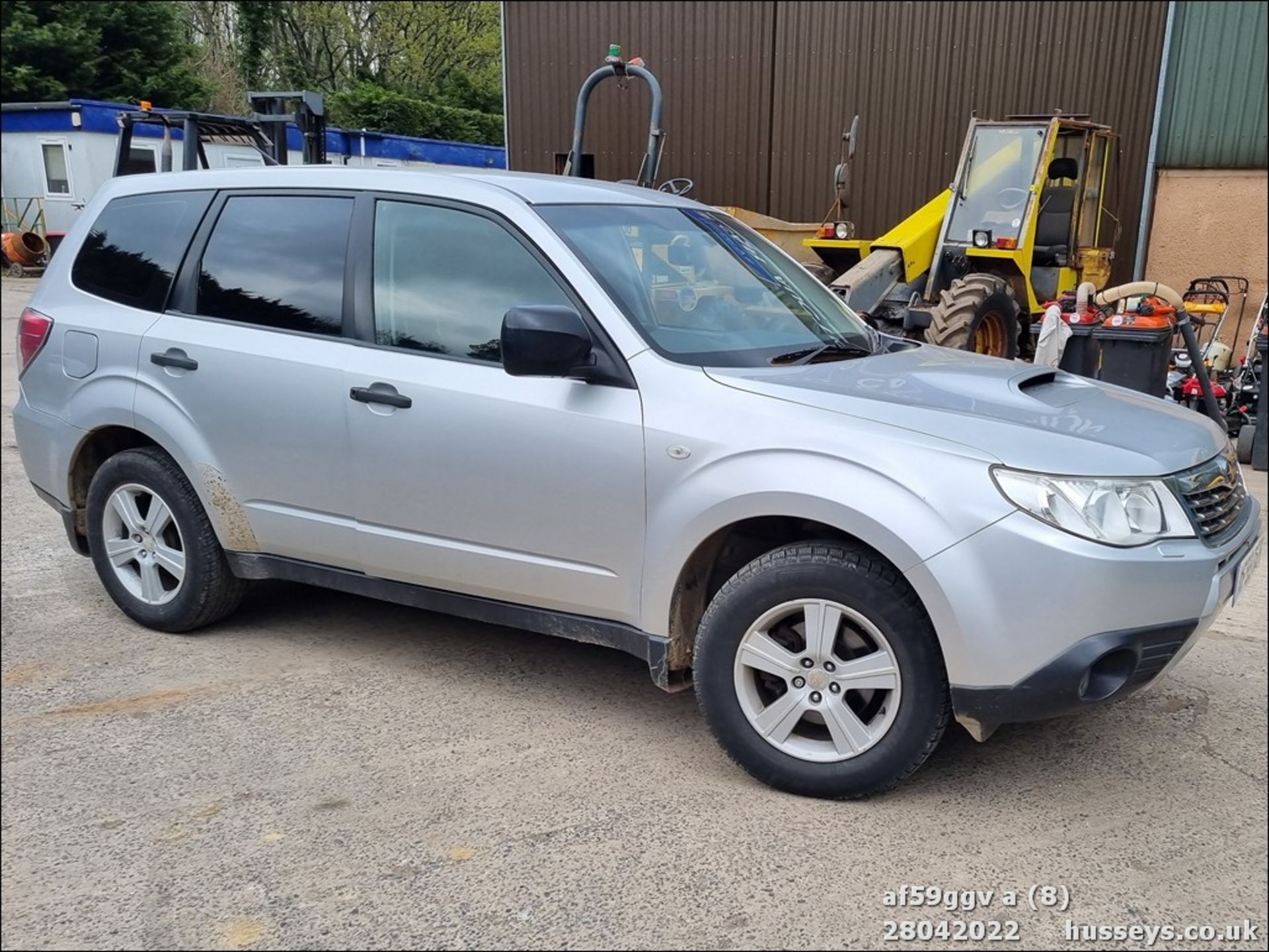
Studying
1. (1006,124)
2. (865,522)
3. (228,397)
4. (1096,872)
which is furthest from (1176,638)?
(1006,124)

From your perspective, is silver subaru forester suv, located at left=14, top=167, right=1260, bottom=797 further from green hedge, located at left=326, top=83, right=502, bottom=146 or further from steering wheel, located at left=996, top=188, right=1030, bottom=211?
green hedge, located at left=326, top=83, right=502, bottom=146

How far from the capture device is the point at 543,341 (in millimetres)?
3293

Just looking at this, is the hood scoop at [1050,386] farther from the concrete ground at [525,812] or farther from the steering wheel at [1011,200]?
the steering wheel at [1011,200]

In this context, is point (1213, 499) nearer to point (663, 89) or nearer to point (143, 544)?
point (143, 544)

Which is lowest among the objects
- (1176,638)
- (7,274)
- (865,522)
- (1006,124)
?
(7,274)

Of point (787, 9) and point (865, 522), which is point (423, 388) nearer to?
point (865, 522)

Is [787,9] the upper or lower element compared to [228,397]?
upper

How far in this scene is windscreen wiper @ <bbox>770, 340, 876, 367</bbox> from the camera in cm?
365

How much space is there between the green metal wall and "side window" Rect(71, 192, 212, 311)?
11503 millimetres

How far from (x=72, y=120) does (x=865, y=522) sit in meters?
22.5

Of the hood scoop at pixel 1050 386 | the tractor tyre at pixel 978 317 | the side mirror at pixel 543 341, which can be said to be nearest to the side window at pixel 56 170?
the tractor tyre at pixel 978 317

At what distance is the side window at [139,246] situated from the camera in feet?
14.5

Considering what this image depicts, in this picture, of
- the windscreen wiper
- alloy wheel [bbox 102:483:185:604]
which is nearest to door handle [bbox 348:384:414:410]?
alloy wheel [bbox 102:483:185:604]

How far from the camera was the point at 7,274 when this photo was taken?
63.0ft
